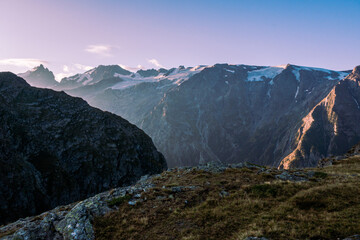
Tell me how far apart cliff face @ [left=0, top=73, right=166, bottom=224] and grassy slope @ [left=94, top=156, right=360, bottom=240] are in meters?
60.4

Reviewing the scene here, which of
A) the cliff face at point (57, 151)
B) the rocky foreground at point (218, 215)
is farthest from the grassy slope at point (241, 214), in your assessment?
the cliff face at point (57, 151)

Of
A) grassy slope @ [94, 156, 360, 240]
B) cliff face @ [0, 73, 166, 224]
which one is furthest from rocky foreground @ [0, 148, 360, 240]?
cliff face @ [0, 73, 166, 224]

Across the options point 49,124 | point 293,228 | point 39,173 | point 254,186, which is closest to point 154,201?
point 254,186

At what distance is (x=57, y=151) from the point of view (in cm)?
8481

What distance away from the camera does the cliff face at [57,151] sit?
6206cm

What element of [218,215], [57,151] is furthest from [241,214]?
[57,151]

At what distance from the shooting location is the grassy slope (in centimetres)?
1123

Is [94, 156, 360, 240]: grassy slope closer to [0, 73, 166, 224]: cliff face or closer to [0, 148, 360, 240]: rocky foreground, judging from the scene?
[0, 148, 360, 240]: rocky foreground

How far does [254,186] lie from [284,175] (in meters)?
8.59

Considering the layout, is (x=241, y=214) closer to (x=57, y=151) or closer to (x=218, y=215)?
(x=218, y=215)

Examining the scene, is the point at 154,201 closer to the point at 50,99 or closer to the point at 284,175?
the point at 284,175

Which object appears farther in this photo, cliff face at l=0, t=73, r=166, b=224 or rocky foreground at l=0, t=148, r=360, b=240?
cliff face at l=0, t=73, r=166, b=224

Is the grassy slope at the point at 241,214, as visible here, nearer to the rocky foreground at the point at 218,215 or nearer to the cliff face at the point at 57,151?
the rocky foreground at the point at 218,215

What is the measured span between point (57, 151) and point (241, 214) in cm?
9307
